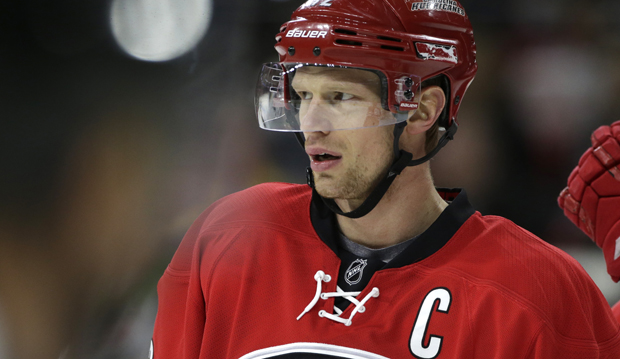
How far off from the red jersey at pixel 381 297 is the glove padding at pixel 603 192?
485mm

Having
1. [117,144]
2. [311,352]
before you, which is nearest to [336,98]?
[311,352]

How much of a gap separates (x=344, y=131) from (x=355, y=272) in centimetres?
30

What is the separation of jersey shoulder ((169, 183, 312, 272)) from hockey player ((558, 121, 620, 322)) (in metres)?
0.84

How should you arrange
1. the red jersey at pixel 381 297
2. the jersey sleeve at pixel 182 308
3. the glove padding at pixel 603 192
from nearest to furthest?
1. the red jersey at pixel 381 297
2. the jersey sleeve at pixel 182 308
3. the glove padding at pixel 603 192

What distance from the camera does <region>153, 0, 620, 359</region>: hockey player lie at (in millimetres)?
989

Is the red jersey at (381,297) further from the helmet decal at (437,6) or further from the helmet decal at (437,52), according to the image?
the helmet decal at (437,6)

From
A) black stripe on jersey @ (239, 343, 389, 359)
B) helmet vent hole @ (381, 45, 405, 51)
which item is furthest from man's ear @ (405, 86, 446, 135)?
black stripe on jersey @ (239, 343, 389, 359)

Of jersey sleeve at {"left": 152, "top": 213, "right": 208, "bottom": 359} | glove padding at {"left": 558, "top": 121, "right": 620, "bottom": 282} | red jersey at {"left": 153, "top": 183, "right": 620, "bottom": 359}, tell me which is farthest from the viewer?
glove padding at {"left": 558, "top": 121, "right": 620, "bottom": 282}

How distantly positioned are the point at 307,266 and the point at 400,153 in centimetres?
32

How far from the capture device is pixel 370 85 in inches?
42.8

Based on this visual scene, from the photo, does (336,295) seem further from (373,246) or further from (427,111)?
(427,111)

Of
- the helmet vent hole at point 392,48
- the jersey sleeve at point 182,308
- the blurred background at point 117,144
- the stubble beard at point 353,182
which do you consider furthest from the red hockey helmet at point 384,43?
the blurred background at point 117,144

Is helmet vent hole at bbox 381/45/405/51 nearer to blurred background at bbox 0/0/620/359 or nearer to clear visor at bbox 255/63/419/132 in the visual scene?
clear visor at bbox 255/63/419/132

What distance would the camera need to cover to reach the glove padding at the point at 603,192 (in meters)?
1.46
